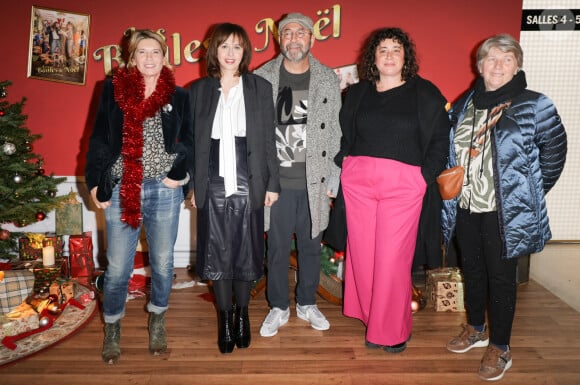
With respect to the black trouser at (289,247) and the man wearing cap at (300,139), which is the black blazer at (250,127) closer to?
the man wearing cap at (300,139)

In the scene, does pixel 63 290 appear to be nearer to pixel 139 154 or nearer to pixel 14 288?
pixel 14 288

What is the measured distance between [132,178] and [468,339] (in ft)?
6.38

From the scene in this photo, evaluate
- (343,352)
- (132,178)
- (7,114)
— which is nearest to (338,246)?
(343,352)

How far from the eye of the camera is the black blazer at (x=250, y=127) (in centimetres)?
233

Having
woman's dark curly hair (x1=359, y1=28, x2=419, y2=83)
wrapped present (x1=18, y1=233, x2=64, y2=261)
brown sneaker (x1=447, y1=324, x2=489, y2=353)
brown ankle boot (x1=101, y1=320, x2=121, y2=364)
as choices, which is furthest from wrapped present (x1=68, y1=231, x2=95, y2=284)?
brown sneaker (x1=447, y1=324, x2=489, y2=353)

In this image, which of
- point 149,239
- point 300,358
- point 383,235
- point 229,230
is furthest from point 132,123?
point 300,358

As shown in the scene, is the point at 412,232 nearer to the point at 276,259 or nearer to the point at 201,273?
the point at 276,259

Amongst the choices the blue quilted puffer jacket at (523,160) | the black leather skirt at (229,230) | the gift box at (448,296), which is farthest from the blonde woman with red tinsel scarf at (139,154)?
the gift box at (448,296)

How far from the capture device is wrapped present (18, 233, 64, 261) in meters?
3.57

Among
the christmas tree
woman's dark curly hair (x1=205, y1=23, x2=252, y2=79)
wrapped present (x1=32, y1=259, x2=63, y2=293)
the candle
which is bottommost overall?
wrapped present (x1=32, y1=259, x2=63, y2=293)

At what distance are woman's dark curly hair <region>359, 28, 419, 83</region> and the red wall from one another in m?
1.49

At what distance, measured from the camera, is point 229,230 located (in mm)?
2410

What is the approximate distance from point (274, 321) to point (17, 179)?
193 cm

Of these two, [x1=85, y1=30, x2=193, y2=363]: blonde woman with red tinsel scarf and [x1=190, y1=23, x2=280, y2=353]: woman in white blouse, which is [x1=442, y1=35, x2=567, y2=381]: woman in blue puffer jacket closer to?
[x1=190, y1=23, x2=280, y2=353]: woman in white blouse
